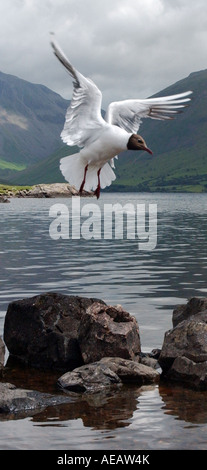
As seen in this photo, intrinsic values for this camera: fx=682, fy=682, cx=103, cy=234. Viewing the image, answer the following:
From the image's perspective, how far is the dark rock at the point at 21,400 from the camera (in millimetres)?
18667

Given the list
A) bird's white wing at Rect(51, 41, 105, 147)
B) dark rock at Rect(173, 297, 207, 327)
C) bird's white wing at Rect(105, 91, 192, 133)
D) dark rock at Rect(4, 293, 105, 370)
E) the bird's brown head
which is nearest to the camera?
the bird's brown head

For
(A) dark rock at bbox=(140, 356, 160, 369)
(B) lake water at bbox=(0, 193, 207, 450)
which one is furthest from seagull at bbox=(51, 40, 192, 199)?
(A) dark rock at bbox=(140, 356, 160, 369)

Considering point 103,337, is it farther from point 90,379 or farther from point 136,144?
point 136,144

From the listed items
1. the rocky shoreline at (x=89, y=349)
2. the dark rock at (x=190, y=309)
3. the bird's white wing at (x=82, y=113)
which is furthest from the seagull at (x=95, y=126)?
the dark rock at (x=190, y=309)

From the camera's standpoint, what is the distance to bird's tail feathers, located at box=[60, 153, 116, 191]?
12305 millimetres

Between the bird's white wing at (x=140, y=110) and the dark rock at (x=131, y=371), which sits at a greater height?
the bird's white wing at (x=140, y=110)

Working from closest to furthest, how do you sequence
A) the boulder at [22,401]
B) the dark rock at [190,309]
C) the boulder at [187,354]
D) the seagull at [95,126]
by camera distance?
the seagull at [95,126], the boulder at [22,401], the boulder at [187,354], the dark rock at [190,309]

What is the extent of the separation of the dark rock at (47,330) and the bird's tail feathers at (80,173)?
Result: 440 inches

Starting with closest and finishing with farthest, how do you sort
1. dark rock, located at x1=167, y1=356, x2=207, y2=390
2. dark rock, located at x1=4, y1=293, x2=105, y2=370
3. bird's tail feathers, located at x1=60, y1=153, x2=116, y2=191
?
1. bird's tail feathers, located at x1=60, y1=153, x2=116, y2=191
2. dark rock, located at x1=167, y1=356, x2=207, y2=390
3. dark rock, located at x1=4, y1=293, x2=105, y2=370

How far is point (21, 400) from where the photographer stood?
18.9 meters

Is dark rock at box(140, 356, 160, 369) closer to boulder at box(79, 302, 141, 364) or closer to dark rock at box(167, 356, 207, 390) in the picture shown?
boulder at box(79, 302, 141, 364)

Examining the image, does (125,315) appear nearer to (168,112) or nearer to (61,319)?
(61,319)

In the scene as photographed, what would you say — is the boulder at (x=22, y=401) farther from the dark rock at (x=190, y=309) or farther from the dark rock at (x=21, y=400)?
the dark rock at (x=190, y=309)

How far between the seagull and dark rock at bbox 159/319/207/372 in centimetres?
947
